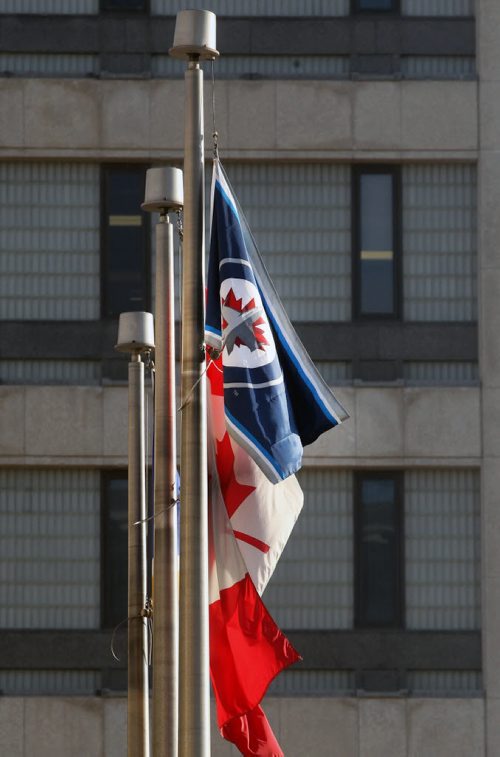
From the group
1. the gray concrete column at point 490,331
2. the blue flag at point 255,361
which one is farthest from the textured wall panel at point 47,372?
the blue flag at point 255,361

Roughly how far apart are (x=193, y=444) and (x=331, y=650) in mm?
16138

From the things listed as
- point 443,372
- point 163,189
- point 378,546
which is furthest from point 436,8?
point 163,189

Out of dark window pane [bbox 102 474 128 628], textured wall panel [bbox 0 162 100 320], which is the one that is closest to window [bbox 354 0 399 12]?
textured wall panel [bbox 0 162 100 320]

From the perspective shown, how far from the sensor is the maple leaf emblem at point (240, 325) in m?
13.8

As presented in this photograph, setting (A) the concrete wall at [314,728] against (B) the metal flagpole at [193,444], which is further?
(A) the concrete wall at [314,728]

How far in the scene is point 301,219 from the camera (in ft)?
98.2

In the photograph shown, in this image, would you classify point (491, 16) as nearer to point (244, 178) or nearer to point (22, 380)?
point (244, 178)

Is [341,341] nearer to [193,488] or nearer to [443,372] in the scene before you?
[443,372]

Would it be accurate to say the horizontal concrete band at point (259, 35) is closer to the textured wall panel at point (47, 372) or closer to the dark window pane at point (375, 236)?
the dark window pane at point (375, 236)

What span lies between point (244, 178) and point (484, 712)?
9.35 m

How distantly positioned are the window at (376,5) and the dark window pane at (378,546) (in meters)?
7.66

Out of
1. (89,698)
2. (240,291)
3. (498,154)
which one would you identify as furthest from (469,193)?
(240,291)

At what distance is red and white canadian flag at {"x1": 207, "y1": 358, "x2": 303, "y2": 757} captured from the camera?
14742 mm

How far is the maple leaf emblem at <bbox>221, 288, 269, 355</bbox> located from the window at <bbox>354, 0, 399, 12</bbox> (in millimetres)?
17096
